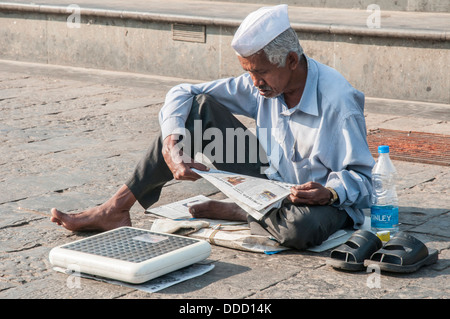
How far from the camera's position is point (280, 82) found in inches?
140

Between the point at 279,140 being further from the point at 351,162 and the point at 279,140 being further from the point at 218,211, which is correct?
the point at 218,211

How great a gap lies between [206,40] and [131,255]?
5.26 m

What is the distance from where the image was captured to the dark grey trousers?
3469 millimetres

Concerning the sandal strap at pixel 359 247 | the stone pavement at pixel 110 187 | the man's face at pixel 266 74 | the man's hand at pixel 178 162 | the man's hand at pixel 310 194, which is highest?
the man's face at pixel 266 74

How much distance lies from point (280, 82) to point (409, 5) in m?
5.58

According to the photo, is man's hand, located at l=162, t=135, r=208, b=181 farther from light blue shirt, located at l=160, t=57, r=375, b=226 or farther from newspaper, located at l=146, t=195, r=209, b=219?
newspaper, located at l=146, t=195, r=209, b=219

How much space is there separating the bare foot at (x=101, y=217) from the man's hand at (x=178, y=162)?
0.34m

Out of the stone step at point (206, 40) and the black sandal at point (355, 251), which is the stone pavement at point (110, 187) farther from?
the stone step at point (206, 40)

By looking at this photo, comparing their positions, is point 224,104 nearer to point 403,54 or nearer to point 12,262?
point 12,262

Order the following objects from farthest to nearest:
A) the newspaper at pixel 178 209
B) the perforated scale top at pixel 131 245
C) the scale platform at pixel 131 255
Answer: the newspaper at pixel 178 209 → the perforated scale top at pixel 131 245 → the scale platform at pixel 131 255

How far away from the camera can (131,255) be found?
3.23 metres

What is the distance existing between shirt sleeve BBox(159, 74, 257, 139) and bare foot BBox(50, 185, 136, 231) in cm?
40

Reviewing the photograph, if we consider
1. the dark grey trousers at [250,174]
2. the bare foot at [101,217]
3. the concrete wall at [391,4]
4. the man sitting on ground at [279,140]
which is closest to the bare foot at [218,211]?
the man sitting on ground at [279,140]

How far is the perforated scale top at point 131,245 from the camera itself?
10.6 ft
